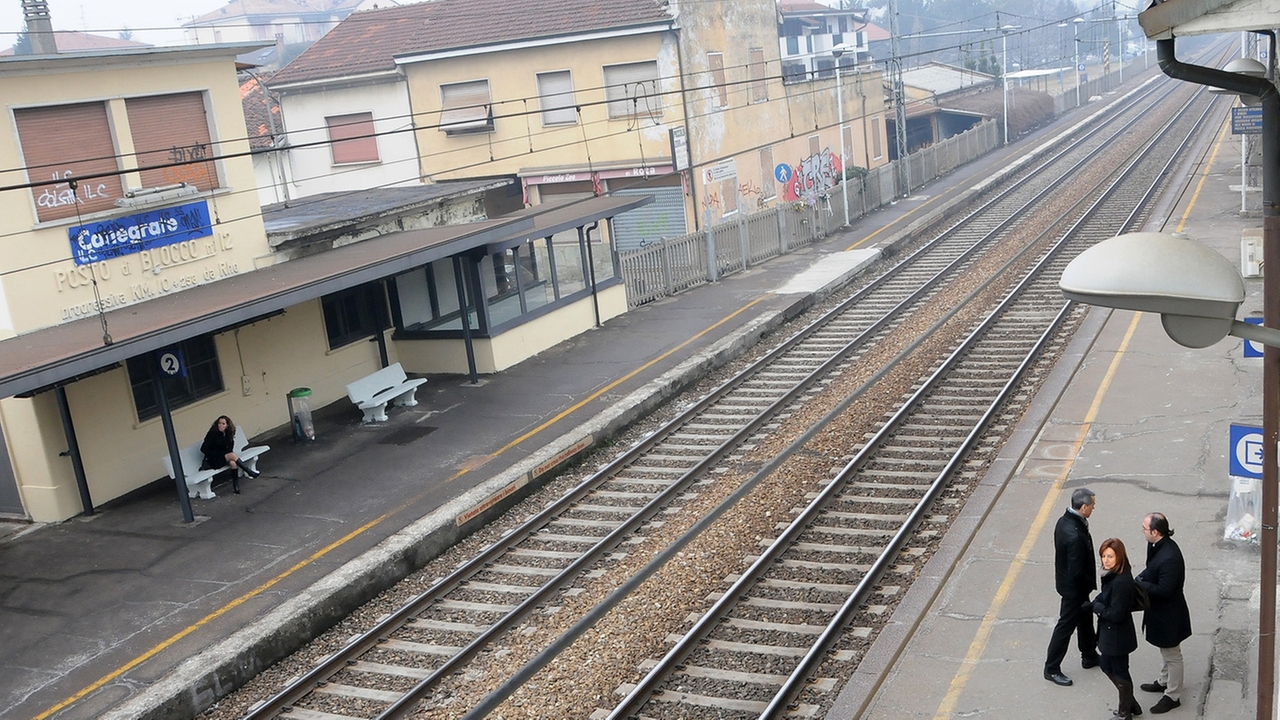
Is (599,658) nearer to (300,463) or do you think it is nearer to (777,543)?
(777,543)

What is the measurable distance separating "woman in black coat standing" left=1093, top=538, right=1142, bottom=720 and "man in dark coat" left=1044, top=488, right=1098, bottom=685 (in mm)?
316

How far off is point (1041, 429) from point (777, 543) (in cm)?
457

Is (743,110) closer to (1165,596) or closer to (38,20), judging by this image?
(38,20)

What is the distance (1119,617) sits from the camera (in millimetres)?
7398

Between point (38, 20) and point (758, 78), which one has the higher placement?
point (38, 20)

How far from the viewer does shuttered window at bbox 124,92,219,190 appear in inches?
617

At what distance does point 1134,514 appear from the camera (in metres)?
10.9

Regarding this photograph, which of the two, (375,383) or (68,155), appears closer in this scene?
(68,155)

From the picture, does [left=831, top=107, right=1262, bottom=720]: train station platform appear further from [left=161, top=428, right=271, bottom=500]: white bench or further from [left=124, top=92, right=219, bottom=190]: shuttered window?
[left=124, top=92, right=219, bottom=190]: shuttered window

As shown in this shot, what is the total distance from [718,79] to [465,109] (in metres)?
7.36

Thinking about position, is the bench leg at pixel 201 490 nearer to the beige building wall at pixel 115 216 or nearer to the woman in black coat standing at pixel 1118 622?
the beige building wall at pixel 115 216

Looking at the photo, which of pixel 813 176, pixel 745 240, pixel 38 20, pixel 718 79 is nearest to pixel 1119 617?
pixel 38 20

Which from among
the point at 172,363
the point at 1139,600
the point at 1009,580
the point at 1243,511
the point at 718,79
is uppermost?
the point at 718,79

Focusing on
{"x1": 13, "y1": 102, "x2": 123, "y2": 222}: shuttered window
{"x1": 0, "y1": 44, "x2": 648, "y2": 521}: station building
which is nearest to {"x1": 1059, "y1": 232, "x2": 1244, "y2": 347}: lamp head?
{"x1": 0, "y1": 44, "x2": 648, "y2": 521}: station building
